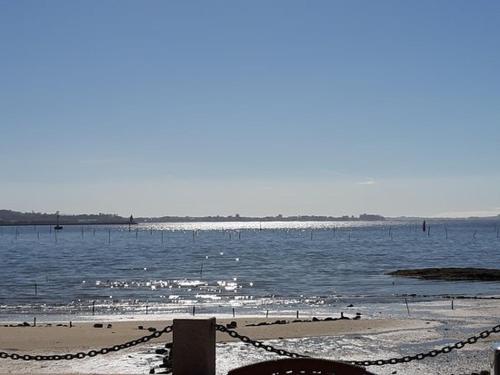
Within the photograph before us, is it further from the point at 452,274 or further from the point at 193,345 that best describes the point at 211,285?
the point at 193,345

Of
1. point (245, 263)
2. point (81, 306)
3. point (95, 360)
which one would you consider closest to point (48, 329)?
point (95, 360)

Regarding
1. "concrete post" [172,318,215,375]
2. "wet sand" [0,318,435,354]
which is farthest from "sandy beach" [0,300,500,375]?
"concrete post" [172,318,215,375]

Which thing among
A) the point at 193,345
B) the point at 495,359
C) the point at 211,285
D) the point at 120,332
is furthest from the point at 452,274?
the point at 495,359

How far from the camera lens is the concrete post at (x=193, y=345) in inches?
360

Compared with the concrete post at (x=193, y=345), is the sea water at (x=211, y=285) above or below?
below

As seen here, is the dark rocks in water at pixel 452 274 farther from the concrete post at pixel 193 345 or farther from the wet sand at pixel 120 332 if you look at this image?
the concrete post at pixel 193 345

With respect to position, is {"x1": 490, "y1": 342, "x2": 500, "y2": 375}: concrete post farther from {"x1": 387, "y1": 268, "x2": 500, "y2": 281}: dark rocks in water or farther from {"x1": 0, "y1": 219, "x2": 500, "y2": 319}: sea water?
{"x1": 387, "y1": 268, "x2": 500, "y2": 281}: dark rocks in water

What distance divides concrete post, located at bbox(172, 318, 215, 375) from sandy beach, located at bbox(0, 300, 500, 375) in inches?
383

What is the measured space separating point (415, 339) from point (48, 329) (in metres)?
14.0

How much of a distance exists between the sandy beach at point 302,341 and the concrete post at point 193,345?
9.72m

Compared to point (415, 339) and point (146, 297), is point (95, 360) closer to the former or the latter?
point (415, 339)

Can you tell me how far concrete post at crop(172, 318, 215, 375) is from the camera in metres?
9.15

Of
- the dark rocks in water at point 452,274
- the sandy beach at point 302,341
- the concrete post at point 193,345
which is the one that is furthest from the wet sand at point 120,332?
the dark rocks in water at point 452,274

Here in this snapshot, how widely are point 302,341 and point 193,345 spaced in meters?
16.1
